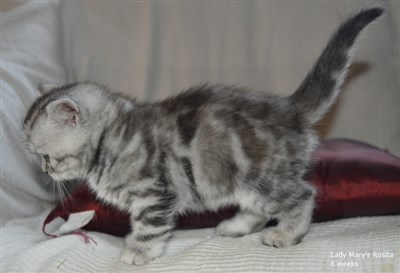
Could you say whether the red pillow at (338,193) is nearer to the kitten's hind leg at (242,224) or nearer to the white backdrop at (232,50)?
the kitten's hind leg at (242,224)

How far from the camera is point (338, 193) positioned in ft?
5.17

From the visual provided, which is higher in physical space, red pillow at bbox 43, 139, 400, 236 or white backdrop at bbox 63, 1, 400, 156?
white backdrop at bbox 63, 1, 400, 156

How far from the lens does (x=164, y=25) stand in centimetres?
203

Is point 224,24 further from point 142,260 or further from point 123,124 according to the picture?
point 142,260

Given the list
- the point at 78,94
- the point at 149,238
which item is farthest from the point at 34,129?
the point at 149,238

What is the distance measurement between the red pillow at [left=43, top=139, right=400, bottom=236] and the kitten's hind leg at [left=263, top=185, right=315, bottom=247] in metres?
0.10

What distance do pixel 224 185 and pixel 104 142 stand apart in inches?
15.6

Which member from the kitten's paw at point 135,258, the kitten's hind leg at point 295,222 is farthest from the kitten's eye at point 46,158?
the kitten's hind leg at point 295,222

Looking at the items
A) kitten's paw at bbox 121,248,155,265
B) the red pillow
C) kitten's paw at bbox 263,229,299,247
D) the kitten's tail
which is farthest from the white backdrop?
kitten's paw at bbox 121,248,155,265

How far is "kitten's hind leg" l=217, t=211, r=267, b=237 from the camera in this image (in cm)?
160

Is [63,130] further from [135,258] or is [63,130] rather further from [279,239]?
[279,239]

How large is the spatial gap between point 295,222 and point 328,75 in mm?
485

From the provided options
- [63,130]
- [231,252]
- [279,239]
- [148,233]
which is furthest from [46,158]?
[279,239]

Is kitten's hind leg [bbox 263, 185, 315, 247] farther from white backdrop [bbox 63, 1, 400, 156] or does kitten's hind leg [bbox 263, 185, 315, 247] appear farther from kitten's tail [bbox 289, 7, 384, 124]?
white backdrop [bbox 63, 1, 400, 156]
